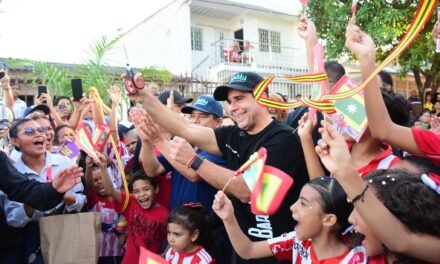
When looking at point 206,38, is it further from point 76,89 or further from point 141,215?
point 141,215

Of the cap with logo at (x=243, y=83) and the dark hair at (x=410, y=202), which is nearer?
the dark hair at (x=410, y=202)

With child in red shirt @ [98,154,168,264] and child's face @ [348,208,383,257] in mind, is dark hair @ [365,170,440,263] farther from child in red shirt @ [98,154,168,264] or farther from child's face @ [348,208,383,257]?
child in red shirt @ [98,154,168,264]

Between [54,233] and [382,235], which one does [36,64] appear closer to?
[54,233]

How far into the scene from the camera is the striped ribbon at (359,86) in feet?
4.58

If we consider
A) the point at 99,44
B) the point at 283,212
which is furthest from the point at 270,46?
the point at 283,212

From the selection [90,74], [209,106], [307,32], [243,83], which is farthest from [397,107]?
[90,74]

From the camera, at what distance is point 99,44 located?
803cm

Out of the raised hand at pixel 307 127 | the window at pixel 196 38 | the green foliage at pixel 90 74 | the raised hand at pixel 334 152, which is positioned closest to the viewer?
the raised hand at pixel 334 152

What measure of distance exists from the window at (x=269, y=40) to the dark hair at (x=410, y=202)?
18168 millimetres

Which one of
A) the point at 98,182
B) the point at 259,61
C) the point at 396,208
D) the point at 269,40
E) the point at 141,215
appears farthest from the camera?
the point at 269,40

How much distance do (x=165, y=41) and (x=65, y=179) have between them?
53.1 feet

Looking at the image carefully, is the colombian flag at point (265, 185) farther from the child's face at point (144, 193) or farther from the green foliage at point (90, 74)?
the green foliage at point (90, 74)

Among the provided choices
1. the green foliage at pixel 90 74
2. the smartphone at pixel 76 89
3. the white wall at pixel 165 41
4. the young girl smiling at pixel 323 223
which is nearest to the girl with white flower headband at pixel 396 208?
the young girl smiling at pixel 323 223

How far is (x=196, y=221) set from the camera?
9.56ft
